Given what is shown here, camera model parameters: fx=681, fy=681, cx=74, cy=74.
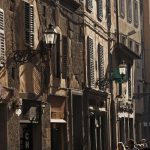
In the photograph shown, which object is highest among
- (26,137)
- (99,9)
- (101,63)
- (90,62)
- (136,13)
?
(136,13)

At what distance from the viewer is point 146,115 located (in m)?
46.7

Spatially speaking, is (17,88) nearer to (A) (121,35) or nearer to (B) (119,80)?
(B) (119,80)

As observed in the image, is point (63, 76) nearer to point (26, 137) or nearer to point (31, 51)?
point (26, 137)

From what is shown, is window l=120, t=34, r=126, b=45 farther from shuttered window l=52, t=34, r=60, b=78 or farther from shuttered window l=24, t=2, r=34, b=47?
shuttered window l=24, t=2, r=34, b=47

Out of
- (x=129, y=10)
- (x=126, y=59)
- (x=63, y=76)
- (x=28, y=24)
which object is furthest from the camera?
(x=129, y=10)

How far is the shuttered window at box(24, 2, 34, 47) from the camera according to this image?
20958 millimetres

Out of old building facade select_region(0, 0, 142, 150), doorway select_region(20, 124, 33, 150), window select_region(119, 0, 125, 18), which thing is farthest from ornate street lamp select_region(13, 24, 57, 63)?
window select_region(119, 0, 125, 18)

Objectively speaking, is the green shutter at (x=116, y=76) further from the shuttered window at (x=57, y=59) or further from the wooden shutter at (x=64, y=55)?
the shuttered window at (x=57, y=59)

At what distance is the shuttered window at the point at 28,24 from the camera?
2096 centimetres

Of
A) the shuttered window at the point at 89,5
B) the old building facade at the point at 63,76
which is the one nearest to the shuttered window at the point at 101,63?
the old building facade at the point at 63,76

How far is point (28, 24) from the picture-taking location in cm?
2109

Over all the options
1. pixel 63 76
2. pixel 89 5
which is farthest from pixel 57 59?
pixel 89 5

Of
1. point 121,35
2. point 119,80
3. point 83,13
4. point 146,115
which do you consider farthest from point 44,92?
point 146,115

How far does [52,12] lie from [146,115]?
2389 centimetres
